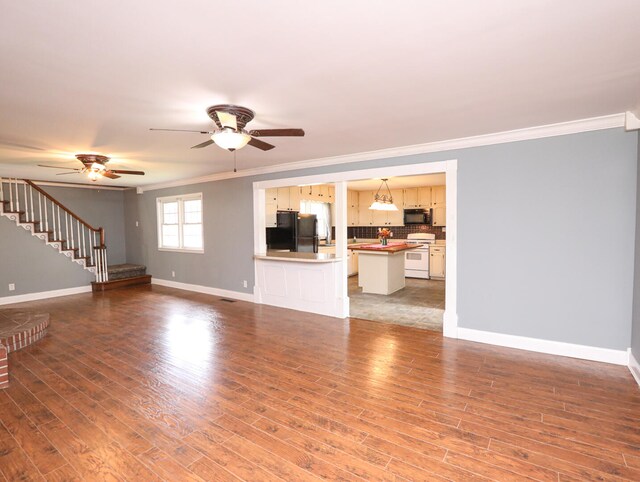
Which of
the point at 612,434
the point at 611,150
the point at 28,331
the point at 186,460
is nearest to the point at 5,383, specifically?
the point at 28,331

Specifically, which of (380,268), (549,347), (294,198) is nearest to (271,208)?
(294,198)

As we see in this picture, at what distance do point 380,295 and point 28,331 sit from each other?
5.26 meters

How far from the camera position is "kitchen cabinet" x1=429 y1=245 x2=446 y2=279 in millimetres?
7969

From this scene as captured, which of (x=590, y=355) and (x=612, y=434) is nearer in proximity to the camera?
(x=612, y=434)

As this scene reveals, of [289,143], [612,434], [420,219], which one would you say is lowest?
[612,434]

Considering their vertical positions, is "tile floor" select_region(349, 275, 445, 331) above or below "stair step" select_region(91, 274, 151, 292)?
below

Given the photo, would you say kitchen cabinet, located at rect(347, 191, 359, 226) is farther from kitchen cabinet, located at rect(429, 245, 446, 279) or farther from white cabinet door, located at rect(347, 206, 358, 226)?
kitchen cabinet, located at rect(429, 245, 446, 279)

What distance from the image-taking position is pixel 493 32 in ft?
5.78

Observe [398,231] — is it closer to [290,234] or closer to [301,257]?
[290,234]

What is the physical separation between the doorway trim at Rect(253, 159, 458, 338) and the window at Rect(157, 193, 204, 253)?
170cm

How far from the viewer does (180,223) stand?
7309 millimetres

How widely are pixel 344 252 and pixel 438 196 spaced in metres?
4.51

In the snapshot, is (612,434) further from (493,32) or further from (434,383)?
(493,32)

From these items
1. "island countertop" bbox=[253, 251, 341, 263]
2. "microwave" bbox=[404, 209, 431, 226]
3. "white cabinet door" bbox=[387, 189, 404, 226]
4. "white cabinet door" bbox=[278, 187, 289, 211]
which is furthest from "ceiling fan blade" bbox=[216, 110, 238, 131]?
"white cabinet door" bbox=[387, 189, 404, 226]
